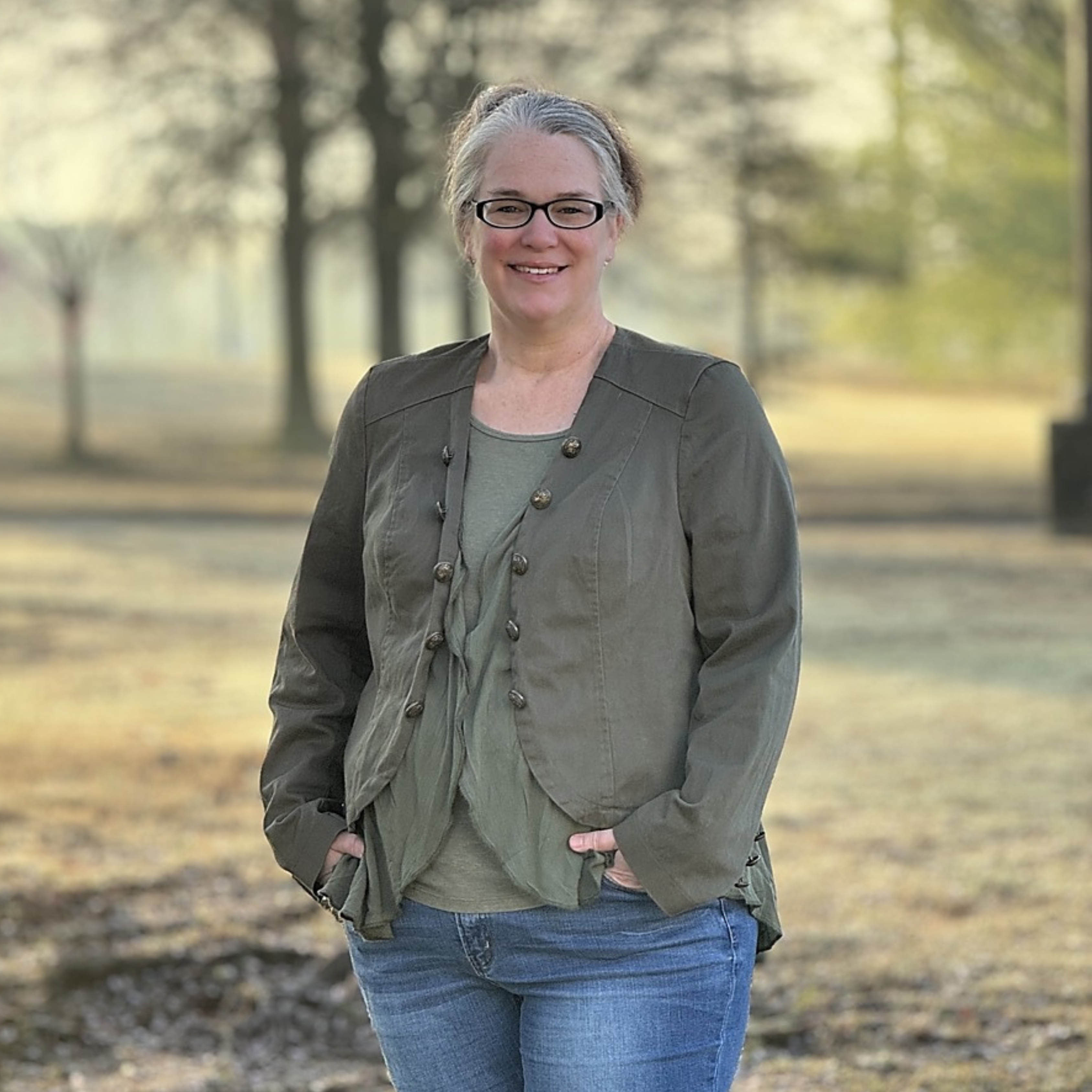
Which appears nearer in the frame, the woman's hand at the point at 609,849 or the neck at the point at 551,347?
the woman's hand at the point at 609,849

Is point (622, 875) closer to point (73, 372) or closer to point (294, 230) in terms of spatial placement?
point (294, 230)

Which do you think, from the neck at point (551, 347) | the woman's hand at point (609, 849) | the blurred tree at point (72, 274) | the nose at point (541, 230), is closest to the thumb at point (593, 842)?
the woman's hand at point (609, 849)

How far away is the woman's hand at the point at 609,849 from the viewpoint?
91.2 inches

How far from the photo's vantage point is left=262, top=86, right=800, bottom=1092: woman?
2326 mm

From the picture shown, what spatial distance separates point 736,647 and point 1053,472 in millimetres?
13546

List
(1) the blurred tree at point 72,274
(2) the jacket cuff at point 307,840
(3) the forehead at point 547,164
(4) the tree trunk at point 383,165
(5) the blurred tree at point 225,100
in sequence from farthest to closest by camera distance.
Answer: (1) the blurred tree at point 72,274 → (4) the tree trunk at point 383,165 → (5) the blurred tree at point 225,100 → (2) the jacket cuff at point 307,840 → (3) the forehead at point 547,164

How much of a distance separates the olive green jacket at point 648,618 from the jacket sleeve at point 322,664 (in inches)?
5.2

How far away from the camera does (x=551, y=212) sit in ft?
7.95

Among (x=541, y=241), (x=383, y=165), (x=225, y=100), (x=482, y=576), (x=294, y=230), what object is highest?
(x=225, y=100)

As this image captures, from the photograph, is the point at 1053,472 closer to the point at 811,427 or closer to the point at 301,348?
the point at 301,348

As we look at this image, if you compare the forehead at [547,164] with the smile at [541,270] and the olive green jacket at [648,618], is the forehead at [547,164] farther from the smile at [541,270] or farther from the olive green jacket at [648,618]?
the olive green jacket at [648,618]

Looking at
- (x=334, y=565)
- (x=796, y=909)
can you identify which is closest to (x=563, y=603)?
(x=334, y=565)

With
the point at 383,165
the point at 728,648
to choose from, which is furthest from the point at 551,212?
the point at 383,165

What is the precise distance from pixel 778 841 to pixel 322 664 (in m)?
4.51
